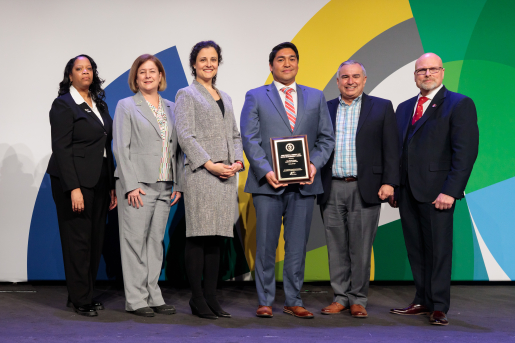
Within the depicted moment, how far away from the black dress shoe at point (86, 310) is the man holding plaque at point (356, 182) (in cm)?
153

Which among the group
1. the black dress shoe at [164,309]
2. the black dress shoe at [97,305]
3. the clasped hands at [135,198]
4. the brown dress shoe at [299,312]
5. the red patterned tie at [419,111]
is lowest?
the black dress shoe at [97,305]

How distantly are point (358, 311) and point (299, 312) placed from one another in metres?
0.40

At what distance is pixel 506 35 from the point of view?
4.16m

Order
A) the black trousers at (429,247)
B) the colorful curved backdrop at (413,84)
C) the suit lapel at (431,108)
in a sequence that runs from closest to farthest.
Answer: the black trousers at (429,247) < the suit lapel at (431,108) < the colorful curved backdrop at (413,84)

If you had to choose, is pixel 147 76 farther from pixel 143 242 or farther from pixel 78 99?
pixel 143 242

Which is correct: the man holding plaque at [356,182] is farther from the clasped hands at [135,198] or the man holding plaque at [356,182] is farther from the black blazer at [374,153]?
the clasped hands at [135,198]

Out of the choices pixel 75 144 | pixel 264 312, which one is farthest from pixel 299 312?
pixel 75 144

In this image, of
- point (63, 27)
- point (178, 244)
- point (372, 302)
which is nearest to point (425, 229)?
point (372, 302)

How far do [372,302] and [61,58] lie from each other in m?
3.46

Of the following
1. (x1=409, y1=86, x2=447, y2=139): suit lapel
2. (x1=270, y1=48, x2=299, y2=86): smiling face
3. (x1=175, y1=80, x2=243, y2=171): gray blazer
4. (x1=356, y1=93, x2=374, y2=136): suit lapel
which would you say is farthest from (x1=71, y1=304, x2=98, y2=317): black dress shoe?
(x1=409, y1=86, x2=447, y2=139): suit lapel

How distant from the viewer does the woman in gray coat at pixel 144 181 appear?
288 cm

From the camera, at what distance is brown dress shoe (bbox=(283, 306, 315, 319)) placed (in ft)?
9.38

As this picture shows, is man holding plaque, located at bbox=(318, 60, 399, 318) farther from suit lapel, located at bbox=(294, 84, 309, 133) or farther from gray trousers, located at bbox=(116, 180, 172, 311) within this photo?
gray trousers, located at bbox=(116, 180, 172, 311)

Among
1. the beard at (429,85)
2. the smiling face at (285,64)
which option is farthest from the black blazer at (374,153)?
the smiling face at (285,64)
